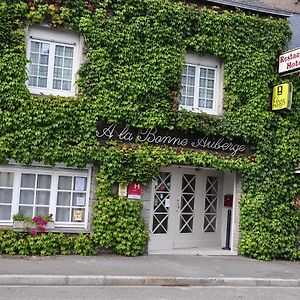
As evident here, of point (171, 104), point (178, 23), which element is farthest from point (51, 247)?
point (178, 23)

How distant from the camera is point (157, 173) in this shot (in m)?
12.9

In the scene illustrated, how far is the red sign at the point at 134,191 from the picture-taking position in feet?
41.7

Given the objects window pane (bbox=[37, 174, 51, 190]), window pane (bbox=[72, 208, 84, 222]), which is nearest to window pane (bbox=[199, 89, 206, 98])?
window pane (bbox=[72, 208, 84, 222])

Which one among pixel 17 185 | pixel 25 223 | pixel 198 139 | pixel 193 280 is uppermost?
pixel 198 139

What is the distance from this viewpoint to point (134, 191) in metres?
12.7

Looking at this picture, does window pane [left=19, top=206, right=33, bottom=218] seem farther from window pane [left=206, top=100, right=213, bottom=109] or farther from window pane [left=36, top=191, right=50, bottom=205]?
window pane [left=206, top=100, right=213, bottom=109]

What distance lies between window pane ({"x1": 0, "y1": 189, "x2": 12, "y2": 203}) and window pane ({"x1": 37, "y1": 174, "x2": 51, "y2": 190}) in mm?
692

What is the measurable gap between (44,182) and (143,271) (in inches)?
138

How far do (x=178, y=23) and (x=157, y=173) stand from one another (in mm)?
3855

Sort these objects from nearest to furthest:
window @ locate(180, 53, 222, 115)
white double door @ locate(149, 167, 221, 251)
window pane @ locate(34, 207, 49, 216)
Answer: window pane @ locate(34, 207, 49, 216), window @ locate(180, 53, 222, 115), white double door @ locate(149, 167, 221, 251)

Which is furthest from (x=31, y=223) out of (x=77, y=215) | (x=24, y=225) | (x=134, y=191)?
(x=134, y=191)

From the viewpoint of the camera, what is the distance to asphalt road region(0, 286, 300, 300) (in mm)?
8297

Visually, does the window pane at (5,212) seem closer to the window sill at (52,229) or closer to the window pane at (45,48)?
the window sill at (52,229)

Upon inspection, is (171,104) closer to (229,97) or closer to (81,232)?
(229,97)
